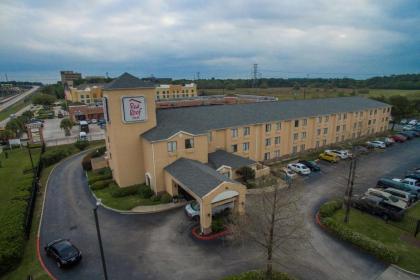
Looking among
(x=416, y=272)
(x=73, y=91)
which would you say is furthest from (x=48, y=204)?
(x=73, y=91)

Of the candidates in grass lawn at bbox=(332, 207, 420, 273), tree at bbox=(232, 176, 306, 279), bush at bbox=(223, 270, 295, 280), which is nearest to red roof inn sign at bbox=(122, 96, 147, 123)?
tree at bbox=(232, 176, 306, 279)

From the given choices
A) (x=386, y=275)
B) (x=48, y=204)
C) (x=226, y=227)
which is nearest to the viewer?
(x=386, y=275)

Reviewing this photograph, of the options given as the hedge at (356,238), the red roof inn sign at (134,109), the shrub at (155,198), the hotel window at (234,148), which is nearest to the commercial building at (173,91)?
the hotel window at (234,148)

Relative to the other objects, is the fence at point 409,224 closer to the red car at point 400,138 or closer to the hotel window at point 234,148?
Answer: the hotel window at point 234,148

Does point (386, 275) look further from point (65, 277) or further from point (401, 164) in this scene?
point (401, 164)

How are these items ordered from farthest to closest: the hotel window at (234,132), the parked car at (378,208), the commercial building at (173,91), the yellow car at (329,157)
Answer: the commercial building at (173,91) → the yellow car at (329,157) → the hotel window at (234,132) → the parked car at (378,208)

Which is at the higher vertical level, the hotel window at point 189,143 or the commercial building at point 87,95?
the commercial building at point 87,95

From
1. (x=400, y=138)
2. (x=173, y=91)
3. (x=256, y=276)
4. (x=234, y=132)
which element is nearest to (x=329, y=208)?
(x=256, y=276)
